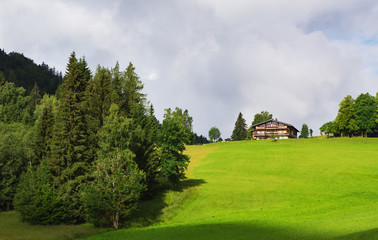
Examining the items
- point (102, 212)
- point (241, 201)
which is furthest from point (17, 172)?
point (241, 201)

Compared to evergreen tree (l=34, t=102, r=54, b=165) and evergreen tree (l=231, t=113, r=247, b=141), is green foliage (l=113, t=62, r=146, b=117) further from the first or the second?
evergreen tree (l=231, t=113, r=247, b=141)

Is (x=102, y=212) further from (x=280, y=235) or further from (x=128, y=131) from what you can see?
(x=280, y=235)

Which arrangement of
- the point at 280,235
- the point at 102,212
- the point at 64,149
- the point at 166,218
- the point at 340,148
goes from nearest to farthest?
the point at 280,235
the point at 102,212
the point at 166,218
the point at 64,149
the point at 340,148

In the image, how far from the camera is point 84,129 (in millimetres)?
47531

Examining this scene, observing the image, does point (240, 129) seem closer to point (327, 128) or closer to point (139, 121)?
point (327, 128)

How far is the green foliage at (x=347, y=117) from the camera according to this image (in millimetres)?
120312

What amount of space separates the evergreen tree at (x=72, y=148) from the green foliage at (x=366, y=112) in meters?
118

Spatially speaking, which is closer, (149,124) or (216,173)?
(149,124)

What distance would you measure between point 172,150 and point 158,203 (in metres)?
11.1

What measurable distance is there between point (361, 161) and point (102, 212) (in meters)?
65.0

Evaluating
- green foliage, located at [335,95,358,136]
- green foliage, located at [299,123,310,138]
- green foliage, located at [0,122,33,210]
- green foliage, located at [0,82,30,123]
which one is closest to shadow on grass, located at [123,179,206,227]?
green foliage, located at [0,122,33,210]

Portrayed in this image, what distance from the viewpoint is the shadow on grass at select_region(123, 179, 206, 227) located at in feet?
134

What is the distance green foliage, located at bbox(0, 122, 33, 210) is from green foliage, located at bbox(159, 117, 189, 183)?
25.2m

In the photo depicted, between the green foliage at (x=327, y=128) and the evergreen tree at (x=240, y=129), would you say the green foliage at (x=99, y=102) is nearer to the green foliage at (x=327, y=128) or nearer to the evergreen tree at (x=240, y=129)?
the green foliage at (x=327, y=128)
